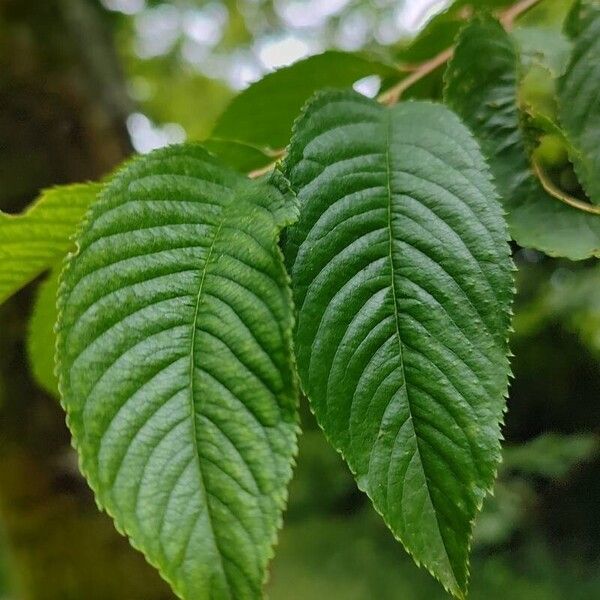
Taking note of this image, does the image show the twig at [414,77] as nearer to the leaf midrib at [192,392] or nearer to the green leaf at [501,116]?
the green leaf at [501,116]

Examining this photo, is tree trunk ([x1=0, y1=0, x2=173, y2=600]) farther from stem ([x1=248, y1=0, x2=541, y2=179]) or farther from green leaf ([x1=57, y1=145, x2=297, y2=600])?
green leaf ([x1=57, y1=145, x2=297, y2=600])

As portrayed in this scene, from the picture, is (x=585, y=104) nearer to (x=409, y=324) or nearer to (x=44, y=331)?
(x=409, y=324)

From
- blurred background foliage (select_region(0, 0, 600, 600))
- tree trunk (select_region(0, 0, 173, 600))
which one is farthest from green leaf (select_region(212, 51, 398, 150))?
tree trunk (select_region(0, 0, 173, 600))

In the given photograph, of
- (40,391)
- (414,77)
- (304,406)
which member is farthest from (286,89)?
(304,406)

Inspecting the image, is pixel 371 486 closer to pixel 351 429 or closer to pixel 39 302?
pixel 351 429

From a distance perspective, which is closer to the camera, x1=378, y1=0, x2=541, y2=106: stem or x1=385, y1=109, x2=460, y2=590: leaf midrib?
x1=385, y1=109, x2=460, y2=590: leaf midrib

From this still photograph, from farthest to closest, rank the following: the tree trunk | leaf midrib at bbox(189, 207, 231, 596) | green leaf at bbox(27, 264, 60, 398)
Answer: the tree trunk
green leaf at bbox(27, 264, 60, 398)
leaf midrib at bbox(189, 207, 231, 596)

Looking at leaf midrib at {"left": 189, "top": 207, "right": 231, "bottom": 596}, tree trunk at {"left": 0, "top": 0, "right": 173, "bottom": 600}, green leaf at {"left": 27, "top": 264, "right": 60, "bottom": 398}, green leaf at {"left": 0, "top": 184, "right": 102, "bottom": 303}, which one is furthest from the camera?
tree trunk at {"left": 0, "top": 0, "right": 173, "bottom": 600}
